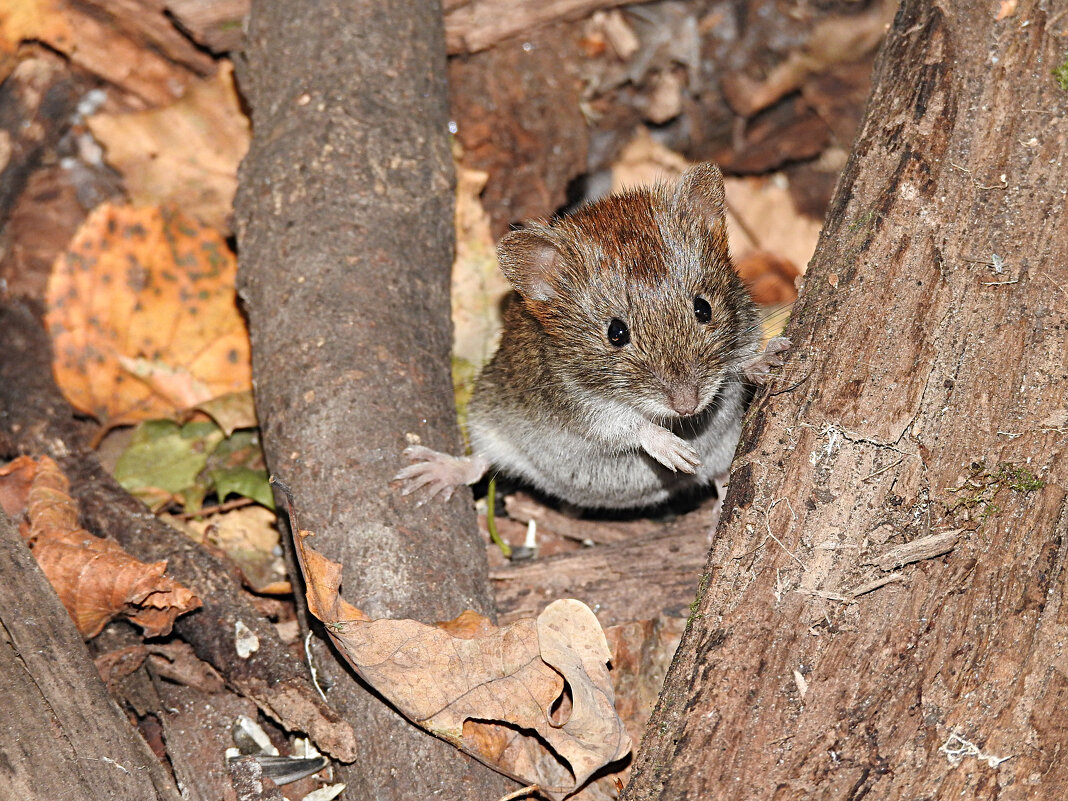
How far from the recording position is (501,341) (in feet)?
16.7

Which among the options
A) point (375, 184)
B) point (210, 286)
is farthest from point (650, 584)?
point (210, 286)

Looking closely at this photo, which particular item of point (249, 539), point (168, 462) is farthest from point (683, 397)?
point (168, 462)

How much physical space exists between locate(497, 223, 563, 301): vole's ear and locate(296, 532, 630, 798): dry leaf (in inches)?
56.0

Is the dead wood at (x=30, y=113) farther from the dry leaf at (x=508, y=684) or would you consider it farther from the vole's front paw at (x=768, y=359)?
the vole's front paw at (x=768, y=359)

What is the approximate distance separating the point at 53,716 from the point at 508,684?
5.02 feet

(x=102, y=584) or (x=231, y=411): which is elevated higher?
(x=231, y=411)

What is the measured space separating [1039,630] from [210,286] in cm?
459

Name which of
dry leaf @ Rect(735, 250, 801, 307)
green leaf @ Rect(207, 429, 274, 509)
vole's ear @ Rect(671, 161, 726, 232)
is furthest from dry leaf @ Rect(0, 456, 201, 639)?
dry leaf @ Rect(735, 250, 801, 307)

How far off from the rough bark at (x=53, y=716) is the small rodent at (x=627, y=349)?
1373mm

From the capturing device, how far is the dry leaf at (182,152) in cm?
607

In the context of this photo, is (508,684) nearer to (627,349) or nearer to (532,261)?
(627,349)

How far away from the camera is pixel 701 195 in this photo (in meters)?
4.26

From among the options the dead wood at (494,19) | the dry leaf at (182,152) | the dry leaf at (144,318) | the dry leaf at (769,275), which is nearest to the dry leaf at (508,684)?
the dry leaf at (144,318)

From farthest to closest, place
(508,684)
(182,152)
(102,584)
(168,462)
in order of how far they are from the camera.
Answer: (182,152), (168,462), (102,584), (508,684)
